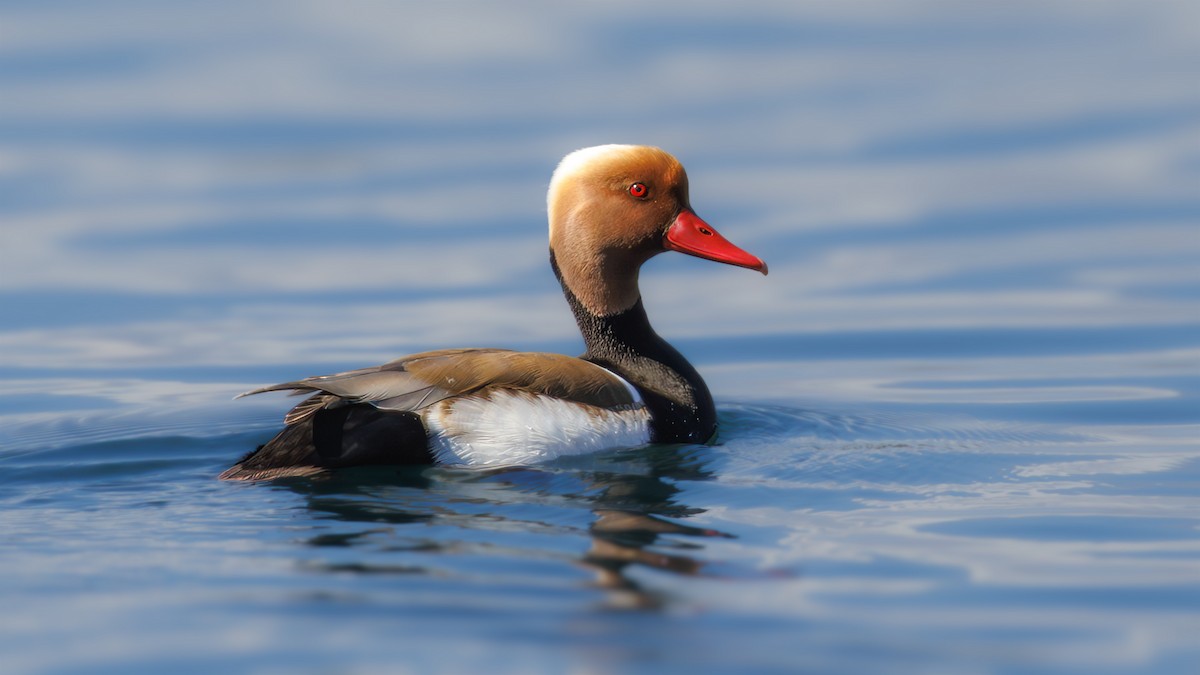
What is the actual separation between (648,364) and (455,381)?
1.15m

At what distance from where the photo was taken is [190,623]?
15.0 ft

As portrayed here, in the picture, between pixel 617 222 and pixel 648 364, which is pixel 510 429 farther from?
pixel 617 222

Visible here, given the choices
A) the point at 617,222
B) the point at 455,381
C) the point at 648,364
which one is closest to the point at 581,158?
the point at 617,222

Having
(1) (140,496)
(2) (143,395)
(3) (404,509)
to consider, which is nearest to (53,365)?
(2) (143,395)

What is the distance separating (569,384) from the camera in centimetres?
677

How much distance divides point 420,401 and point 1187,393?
177 inches

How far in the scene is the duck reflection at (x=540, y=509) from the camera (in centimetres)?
520

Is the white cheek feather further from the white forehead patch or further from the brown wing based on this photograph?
the white forehead patch

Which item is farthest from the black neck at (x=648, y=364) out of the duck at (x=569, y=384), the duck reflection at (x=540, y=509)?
the duck reflection at (x=540, y=509)

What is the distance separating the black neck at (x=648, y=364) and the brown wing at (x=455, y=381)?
335mm

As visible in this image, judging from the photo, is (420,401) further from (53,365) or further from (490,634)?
(53,365)

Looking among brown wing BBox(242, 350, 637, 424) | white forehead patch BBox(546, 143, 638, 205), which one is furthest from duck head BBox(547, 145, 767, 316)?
brown wing BBox(242, 350, 637, 424)

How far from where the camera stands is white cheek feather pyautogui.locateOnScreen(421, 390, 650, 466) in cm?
653

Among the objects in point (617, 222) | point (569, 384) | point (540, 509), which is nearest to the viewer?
point (540, 509)
